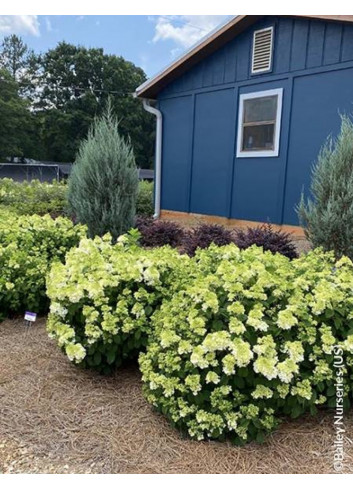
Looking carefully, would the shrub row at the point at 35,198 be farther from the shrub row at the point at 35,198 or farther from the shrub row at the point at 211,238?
the shrub row at the point at 211,238

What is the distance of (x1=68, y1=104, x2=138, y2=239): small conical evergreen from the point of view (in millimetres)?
4910

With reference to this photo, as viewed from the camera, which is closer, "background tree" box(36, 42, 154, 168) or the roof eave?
the roof eave

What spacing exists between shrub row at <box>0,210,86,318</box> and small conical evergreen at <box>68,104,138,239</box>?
3.73 feet

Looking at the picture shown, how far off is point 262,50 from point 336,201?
474 centimetres

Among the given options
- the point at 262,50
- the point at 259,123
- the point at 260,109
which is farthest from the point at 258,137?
the point at 262,50

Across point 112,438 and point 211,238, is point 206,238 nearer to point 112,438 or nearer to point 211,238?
point 211,238

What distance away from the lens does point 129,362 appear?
2.56 metres

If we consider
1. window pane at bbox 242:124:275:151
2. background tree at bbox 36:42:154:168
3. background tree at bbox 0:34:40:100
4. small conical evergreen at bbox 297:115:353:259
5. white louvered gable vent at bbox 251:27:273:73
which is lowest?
small conical evergreen at bbox 297:115:353:259

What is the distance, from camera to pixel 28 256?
3318 millimetres

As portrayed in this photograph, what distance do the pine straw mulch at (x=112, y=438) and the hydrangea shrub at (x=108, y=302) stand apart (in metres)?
0.21

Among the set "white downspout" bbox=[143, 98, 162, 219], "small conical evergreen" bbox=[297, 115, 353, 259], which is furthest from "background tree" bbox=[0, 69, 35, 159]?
"small conical evergreen" bbox=[297, 115, 353, 259]

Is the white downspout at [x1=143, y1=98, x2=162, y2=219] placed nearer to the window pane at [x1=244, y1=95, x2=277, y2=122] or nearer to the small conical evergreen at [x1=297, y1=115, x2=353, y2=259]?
the window pane at [x1=244, y1=95, x2=277, y2=122]

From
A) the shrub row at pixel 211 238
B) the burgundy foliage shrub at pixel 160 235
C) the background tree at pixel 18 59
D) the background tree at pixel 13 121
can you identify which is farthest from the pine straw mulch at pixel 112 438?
the background tree at pixel 18 59

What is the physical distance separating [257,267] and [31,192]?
24.9ft
